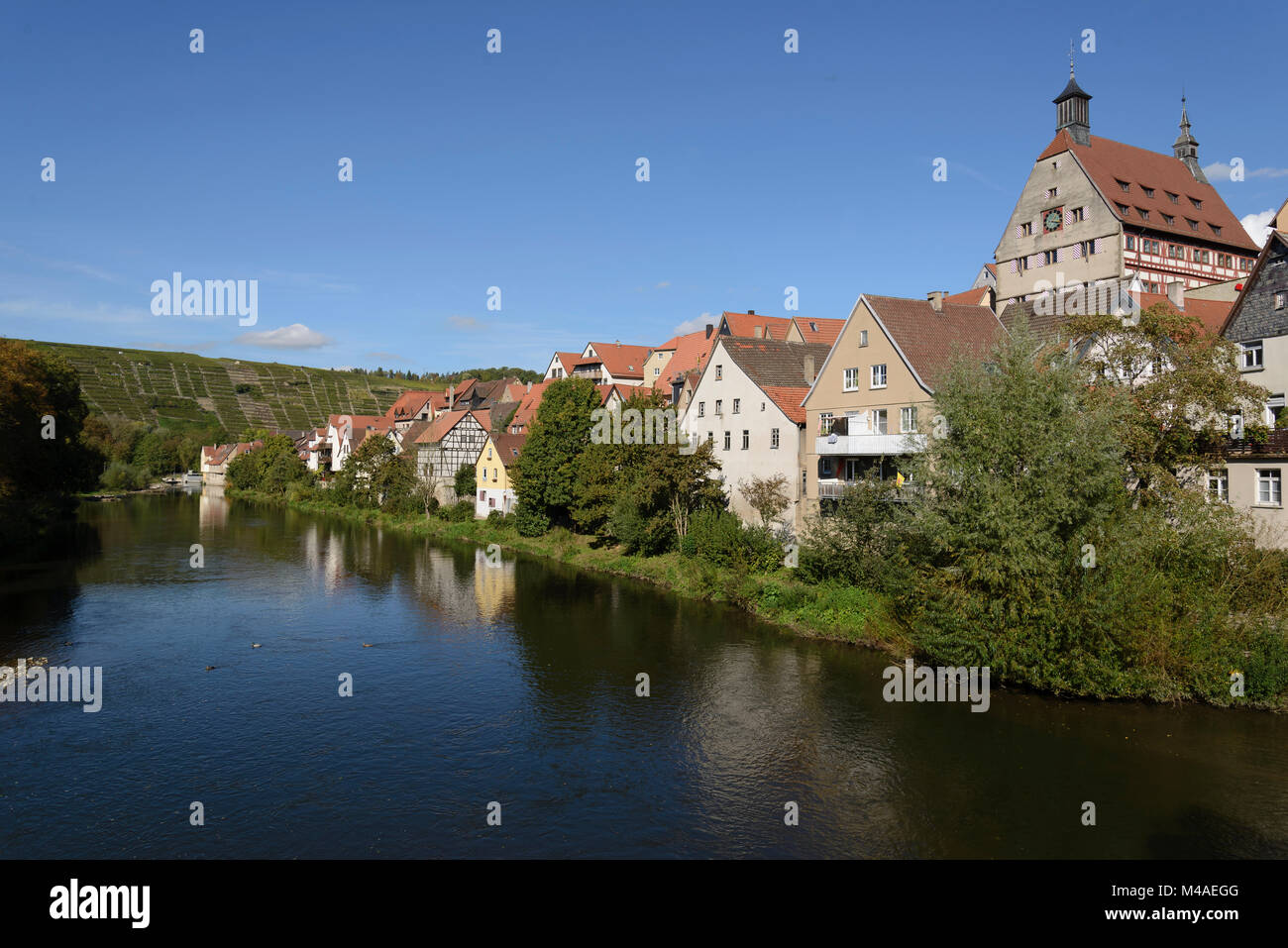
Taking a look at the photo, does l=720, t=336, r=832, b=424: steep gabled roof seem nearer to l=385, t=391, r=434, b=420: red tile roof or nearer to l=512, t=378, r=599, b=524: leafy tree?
l=512, t=378, r=599, b=524: leafy tree

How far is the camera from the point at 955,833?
14109 millimetres

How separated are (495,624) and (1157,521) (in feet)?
69.1

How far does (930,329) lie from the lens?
32.1 m

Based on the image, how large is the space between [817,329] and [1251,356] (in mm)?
34619

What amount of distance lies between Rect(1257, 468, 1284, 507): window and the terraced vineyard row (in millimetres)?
162616

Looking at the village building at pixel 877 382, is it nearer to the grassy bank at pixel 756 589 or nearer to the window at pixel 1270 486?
the grassy bank at pixel 756 589

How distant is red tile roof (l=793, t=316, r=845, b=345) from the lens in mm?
58156

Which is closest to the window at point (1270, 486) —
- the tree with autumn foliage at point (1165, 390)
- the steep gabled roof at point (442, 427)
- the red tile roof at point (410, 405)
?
the tree with autumn foliage at point (1165, 390)

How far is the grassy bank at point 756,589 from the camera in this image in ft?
85.7

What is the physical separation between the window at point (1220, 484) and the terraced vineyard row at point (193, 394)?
6347 inches

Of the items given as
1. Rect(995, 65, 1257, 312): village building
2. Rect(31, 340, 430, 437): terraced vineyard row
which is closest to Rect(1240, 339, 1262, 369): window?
Rect(995, 65, 1257, 312): village building
